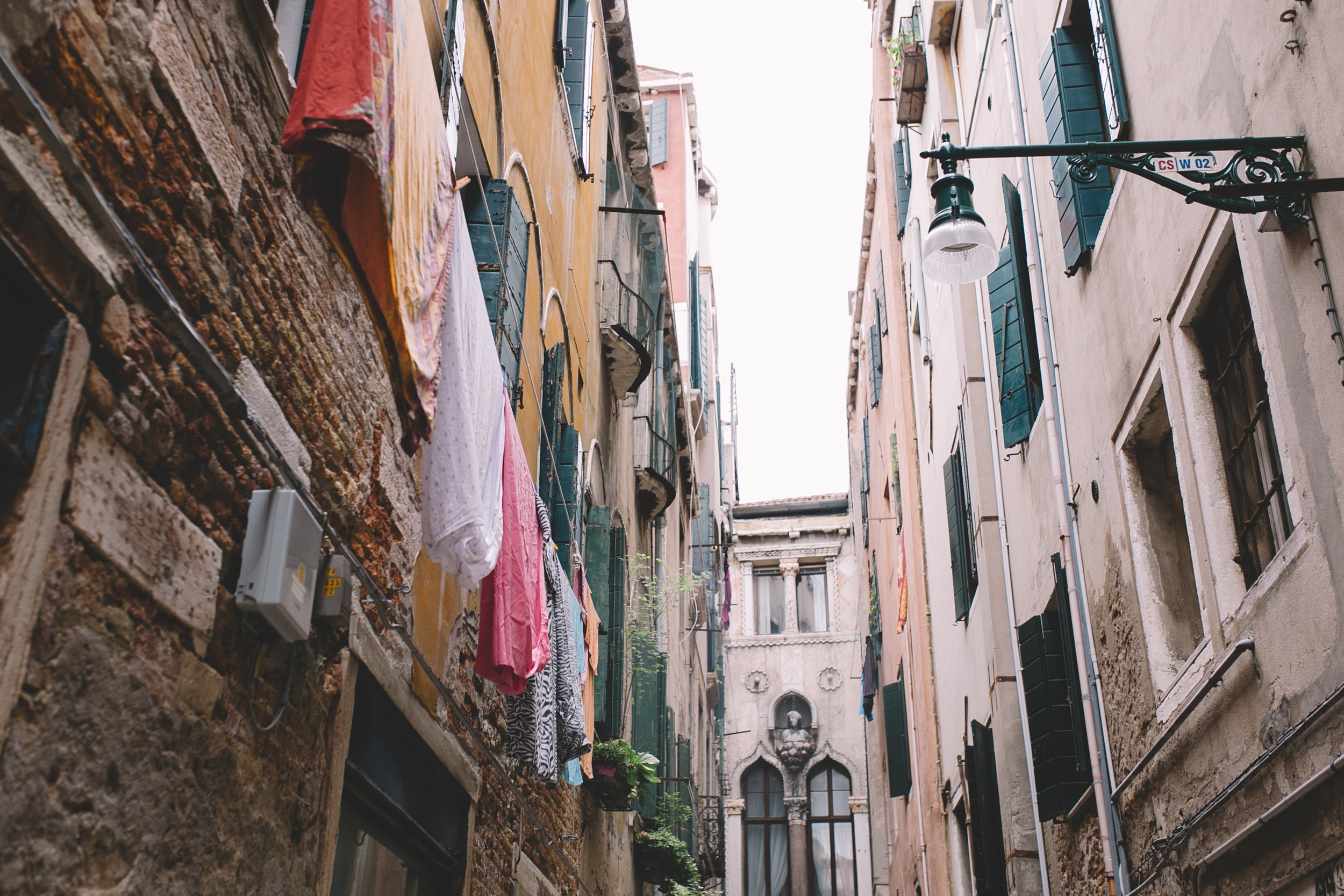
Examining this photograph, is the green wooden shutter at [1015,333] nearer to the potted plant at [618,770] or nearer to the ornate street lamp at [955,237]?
the ornate street lamp at [955,237]

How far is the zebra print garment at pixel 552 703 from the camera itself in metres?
6.08

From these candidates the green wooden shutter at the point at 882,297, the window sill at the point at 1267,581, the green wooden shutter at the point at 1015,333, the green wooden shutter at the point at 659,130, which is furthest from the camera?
the green wooden shutter at the point at 659,130

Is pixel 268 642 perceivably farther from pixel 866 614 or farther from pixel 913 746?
pixel 866 614

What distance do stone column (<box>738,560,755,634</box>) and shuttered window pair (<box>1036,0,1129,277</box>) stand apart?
20763mm

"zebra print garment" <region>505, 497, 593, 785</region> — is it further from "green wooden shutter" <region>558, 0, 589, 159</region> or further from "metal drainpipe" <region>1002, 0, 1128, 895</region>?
"green wooden shutter" <region>558, 0, 589, 159</region>

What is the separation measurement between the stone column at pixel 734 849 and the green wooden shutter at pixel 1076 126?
18777 millimetres

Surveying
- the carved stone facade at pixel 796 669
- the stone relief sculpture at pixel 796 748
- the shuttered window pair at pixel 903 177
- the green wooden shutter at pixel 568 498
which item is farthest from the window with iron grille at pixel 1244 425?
the stone relief sculpture at pixel 796 748

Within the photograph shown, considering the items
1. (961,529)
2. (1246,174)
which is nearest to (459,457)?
(1246,174)

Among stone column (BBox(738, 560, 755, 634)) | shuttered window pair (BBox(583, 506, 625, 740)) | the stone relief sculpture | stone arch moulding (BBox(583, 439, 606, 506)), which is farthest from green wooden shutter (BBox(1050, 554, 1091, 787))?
stone column (BBox(738, 560, 755, 634))

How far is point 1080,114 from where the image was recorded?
6996 mm

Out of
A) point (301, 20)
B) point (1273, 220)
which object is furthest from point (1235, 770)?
point (301, 20)

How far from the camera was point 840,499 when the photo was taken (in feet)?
96.5

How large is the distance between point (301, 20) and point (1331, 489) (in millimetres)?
3806

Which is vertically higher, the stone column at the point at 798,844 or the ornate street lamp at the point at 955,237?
the stone column at the point at 798,844
